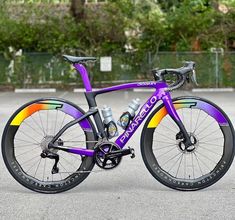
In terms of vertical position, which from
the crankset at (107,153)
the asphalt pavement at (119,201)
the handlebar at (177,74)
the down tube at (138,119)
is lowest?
the asphalt pavement at (119,201)

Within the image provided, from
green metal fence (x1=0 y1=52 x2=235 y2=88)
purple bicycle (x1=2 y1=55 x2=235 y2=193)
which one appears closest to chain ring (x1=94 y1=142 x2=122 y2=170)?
purple bicycle (x1=2 y1=55 x2=235 y2=193)

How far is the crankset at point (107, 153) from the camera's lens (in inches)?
180

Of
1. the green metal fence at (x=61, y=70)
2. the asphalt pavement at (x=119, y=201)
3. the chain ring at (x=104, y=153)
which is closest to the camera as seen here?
the asphalt pavement at (x=119, y=201)

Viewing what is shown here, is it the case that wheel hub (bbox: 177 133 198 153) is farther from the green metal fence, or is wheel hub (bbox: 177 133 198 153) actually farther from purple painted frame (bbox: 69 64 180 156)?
the green metal fence

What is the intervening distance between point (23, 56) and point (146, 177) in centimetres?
1688

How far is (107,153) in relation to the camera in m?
4.57

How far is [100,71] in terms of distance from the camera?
21172mm

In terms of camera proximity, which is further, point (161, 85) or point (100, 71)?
point (100, 71)

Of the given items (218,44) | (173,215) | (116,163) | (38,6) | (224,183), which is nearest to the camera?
(173,215)

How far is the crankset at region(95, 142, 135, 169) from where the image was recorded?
4578 mm

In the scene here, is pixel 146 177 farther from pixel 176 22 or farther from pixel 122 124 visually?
pixel 176 22

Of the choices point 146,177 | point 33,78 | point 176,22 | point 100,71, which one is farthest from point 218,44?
point 146,177

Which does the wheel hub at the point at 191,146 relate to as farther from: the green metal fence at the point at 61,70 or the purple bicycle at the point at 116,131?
the green metal fence at the point at 61,70

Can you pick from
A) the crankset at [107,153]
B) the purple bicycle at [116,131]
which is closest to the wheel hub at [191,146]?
the purple bicycle at [116,131]
